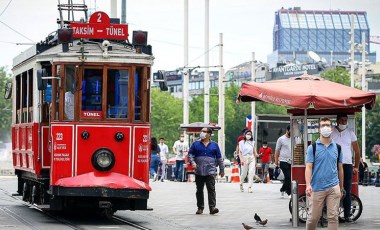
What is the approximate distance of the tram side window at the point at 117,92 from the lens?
72.3ft

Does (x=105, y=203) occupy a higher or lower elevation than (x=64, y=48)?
lower

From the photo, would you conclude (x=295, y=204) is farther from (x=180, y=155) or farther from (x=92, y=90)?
(x=180, y=155)

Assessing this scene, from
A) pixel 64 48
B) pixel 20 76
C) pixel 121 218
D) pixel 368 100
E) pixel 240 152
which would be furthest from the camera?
pixel 240 152

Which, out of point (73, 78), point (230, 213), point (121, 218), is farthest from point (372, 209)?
point (73, 78)

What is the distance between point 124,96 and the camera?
22094mm

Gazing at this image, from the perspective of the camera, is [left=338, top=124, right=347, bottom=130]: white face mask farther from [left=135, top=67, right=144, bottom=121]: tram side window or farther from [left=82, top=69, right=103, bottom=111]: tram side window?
[left=82, top=69, right=103, bottom=111]: tram side window

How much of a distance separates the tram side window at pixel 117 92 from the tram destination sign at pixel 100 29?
66 cm

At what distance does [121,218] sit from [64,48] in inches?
149

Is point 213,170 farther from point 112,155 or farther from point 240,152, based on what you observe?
point 240,152

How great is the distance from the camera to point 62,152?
71.6 feet

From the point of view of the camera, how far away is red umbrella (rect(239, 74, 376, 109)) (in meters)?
20.4

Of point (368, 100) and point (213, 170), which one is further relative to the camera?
point (213, 170)

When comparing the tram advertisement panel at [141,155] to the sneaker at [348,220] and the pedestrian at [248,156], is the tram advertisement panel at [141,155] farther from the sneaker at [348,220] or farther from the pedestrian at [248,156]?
the pedestrian at [248,156]

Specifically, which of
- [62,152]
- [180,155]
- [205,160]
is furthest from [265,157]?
[62,152]
